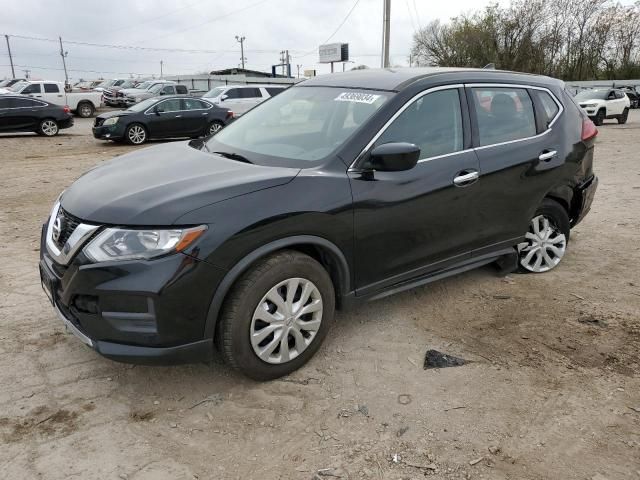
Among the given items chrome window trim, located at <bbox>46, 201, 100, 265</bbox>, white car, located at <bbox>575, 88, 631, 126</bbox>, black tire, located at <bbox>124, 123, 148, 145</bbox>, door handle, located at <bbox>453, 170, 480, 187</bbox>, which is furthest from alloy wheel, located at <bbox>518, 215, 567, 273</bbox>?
white car, located at <bbox>575, 88, 631, 126</bbox>

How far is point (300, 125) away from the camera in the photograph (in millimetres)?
3791

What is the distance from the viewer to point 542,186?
4.37 m

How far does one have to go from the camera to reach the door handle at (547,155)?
4312 mm

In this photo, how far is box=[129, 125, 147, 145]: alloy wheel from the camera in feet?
49.5

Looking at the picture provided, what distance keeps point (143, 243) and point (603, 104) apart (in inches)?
983

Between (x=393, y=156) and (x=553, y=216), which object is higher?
(x=393, y=156)

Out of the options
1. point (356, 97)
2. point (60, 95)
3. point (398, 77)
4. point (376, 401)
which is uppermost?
point (398, 77)

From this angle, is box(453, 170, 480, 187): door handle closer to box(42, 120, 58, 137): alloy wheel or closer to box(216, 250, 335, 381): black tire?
box(216, 250, 335, 381): black tire

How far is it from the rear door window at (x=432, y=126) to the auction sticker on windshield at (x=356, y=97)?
0.24 meters

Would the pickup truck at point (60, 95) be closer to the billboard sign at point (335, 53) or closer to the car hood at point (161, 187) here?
the billboard sign at point (335, 53)

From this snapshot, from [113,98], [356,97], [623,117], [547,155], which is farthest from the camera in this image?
[113,98]

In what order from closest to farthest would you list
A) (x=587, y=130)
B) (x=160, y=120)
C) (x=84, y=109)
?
(x=587, y=130) < (x=160, y=120) < (x=84, y=109)

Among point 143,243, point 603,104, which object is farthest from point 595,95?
point 143,243

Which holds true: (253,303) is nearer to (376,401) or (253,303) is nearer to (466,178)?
(376,401)
